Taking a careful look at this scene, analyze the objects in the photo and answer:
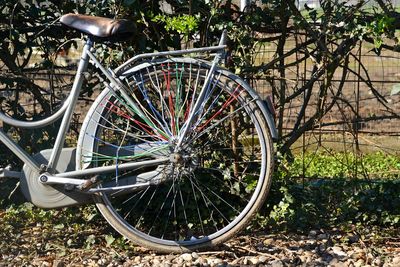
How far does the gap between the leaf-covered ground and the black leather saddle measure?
1.24 m

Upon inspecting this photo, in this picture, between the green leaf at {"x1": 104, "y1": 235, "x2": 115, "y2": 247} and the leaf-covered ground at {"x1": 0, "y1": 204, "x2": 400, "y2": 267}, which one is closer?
the leaf-covered ground at {"x1": 0, "y1": 204, "x2": 400, "y2": 267}

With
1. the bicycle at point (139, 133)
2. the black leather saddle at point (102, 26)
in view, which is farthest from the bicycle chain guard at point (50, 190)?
the black leather saddle at point (102, 26)

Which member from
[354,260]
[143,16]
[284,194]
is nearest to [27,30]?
[143,16]

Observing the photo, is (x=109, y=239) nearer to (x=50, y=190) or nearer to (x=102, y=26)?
(x=50, y=190)

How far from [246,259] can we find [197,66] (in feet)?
3.68

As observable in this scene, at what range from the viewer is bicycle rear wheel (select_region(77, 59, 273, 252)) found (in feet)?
14.2

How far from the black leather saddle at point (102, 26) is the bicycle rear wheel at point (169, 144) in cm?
25

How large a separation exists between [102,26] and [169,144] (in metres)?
0.74

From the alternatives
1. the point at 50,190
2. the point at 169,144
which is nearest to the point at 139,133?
the point at 169,144

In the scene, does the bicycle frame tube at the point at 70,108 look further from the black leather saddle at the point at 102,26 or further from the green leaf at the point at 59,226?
the green leaf at the point at 59,226

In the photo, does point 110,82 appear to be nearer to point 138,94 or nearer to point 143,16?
point 138,94

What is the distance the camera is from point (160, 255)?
448cm

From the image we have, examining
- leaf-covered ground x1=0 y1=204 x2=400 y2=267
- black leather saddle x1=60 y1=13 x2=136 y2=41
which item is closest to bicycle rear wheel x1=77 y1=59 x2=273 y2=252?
leaf-covered ground x1=0 y1=204 x2=400 y2=267

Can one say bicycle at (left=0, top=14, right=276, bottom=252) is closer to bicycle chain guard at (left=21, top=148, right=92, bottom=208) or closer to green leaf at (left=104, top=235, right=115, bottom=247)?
bicycle chain guard at (left=21, top=148, right=92, bottom=208)
